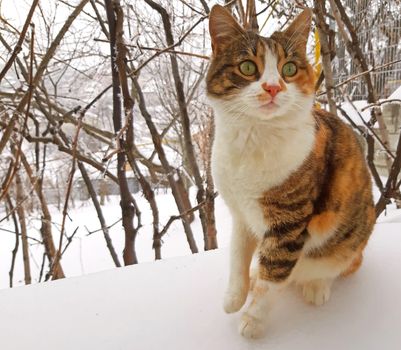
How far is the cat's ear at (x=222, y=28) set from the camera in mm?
679

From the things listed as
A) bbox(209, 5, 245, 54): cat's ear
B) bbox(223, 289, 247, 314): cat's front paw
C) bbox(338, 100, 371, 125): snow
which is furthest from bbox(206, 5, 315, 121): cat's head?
bbox(338, 100, 371, 125): snow

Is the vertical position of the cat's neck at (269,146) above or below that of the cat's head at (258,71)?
below

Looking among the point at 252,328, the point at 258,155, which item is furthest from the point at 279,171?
the point at 252,328

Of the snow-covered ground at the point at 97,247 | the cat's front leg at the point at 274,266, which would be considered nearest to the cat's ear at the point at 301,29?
the cat's front leg at the point at 274,266

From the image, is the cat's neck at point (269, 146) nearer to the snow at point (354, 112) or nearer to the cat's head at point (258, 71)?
the cat's head at point (258, 71)

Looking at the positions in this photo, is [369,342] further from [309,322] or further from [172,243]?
[172,243]

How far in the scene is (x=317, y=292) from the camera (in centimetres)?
69

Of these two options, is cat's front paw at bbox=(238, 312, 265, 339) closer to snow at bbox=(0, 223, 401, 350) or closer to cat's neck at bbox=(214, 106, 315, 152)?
snow at bbox=(0, 223, 401, 350)

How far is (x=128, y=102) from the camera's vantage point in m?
1.12

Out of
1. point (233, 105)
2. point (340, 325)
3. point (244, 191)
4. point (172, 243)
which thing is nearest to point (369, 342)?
point (340, 325)

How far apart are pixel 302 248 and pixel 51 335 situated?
479mm

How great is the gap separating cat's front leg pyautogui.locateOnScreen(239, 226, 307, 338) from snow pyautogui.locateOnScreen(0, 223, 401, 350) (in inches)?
1.4

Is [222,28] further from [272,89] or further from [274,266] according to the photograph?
[274,266]

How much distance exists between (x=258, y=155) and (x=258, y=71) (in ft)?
0.50
